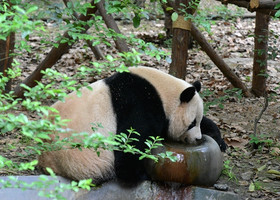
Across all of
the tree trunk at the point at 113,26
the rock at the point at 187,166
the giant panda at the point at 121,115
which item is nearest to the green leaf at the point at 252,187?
the rock at the point at 187,166

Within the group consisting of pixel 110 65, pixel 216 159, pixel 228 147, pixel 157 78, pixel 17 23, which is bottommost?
pixel 228 147

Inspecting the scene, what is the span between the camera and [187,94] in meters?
3.98

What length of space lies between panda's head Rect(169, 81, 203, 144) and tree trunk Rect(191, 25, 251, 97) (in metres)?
2.27

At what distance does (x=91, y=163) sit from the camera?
3969mm

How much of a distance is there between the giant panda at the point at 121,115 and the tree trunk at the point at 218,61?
7.60 feet

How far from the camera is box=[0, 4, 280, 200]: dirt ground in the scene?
14.4ft

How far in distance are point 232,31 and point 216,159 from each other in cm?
684

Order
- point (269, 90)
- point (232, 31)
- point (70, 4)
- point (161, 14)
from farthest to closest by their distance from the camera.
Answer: point (161, 14), point (232, 31), point (269, 90), point (70, 4)

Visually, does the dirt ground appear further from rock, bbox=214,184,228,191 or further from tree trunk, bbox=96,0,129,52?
tree trunk, bbox=96,0,129,52

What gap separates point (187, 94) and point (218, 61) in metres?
2.75

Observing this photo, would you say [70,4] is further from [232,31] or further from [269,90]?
[232,31]

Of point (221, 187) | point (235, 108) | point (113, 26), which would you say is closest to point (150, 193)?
point (221, 187)

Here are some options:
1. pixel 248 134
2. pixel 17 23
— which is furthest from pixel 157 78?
pixel 17 23

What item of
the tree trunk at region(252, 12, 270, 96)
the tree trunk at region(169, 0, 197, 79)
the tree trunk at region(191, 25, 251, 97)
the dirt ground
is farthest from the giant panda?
the tree trunk at region(252, 12, 270, 96)
